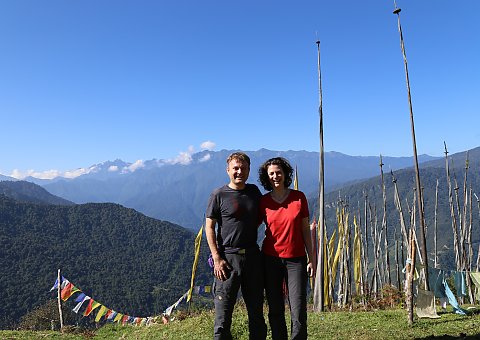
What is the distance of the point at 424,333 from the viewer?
6.70m

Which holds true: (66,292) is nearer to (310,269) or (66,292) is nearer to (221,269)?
(221,269)

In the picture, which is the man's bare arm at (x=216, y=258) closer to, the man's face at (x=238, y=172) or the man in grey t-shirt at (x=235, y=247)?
the man in grey t-shirt at (x=235, y=247)

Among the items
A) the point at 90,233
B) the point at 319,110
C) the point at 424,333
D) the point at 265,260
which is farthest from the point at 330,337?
the point at 90,233

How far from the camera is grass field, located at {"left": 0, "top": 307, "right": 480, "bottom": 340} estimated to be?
6719 millimetres

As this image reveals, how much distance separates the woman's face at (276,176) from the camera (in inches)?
172

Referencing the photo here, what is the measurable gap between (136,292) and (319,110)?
94.7 meters

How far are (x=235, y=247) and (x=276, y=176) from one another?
839 millimetres

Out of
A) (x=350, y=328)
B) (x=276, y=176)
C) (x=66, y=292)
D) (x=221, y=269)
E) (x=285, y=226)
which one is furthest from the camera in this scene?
(x=66, y=292)

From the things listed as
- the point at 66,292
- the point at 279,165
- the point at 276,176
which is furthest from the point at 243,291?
the point at 66,292

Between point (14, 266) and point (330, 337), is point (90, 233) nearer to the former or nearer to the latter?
point (14, 266)

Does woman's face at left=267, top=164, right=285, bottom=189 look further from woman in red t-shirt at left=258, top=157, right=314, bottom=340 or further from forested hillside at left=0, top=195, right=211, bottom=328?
forested hillside at left=0, top=195, right=211, bottom=328

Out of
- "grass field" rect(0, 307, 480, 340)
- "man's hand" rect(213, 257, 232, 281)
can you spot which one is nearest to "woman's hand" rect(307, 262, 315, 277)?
"man's hand" rect(213, 257, 232, 281)

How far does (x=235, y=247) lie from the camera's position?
4164mm

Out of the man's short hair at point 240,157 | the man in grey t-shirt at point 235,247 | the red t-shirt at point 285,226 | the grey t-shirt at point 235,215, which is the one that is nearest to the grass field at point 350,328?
the man in grey t-shirt at point 235,247
